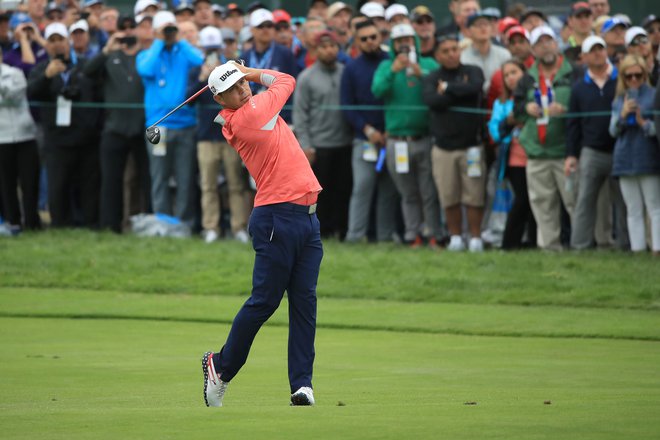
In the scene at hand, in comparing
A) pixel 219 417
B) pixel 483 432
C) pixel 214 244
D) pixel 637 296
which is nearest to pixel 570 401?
pixel 483 432

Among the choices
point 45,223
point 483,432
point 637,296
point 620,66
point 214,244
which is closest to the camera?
point 483,432

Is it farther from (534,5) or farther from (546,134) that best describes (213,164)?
(534,5)

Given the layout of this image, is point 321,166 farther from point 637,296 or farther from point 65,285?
point 637,296

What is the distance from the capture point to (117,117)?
19844mm

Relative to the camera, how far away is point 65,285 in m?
16.6

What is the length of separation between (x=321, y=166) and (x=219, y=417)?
11.1m

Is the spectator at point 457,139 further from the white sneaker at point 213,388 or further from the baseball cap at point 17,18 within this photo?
the white sneaker at point 213,388

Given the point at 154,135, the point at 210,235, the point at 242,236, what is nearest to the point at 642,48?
the point at 242,236

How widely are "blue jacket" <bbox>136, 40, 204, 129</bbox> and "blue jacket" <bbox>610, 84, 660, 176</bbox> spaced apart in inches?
236

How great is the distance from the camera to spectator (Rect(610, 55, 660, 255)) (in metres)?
15.8

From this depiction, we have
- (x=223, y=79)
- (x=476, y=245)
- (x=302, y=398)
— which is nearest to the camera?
(x=302, y=398)

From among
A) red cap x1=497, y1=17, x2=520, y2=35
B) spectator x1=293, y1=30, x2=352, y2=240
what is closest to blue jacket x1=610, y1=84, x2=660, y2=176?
red cap x1=497, y1=17, x2=520, y2=35

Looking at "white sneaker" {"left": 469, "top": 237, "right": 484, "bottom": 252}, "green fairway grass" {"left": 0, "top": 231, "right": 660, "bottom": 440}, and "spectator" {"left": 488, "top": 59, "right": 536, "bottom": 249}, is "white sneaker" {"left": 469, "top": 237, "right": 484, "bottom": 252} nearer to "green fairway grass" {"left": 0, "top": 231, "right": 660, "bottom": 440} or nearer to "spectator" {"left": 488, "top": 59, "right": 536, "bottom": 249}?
"spectator" {"left": 488, "top": 59, "right": 536, "bottom": 249}

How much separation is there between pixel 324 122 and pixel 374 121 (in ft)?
2.33
